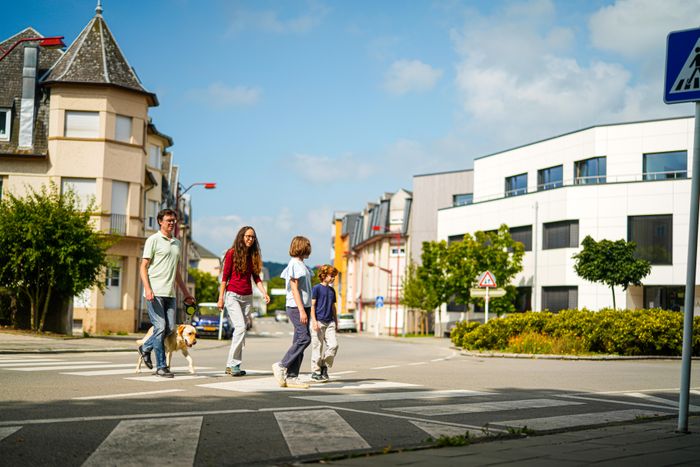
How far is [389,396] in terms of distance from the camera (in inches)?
385

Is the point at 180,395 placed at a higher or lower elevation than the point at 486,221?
lower

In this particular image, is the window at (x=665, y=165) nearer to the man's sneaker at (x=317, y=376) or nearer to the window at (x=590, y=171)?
→ the window at (x=590, y=171)

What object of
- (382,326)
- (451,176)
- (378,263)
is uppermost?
(451,176)

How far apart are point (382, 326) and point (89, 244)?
184 ft

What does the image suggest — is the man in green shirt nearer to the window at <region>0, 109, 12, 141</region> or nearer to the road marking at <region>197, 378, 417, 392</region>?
the road marking at <region>197, 378, 417, 392</region>

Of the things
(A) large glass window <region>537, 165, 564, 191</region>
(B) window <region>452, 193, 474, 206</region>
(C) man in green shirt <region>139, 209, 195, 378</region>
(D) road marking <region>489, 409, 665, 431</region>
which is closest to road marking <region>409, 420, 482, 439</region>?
(D) road marking <region>489, 409, 665, 431</region>

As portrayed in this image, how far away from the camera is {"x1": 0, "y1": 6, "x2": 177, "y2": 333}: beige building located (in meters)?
37.1

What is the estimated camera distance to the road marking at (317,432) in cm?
598

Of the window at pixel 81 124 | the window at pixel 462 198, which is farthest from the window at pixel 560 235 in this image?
the window at pixel 81 124

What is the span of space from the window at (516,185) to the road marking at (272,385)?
151 ft

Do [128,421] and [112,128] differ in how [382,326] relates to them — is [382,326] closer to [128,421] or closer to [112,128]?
[112,128]

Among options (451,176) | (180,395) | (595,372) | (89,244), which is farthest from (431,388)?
(451,176)

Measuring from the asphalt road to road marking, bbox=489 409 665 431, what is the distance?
0.05ft

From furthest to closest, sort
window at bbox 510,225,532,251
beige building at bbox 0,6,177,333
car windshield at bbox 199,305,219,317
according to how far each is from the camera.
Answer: window at bbox 510,225,532,251 < car windshield at bbox 199,305,219,317 < beige building at bbox 0,6,177,333
